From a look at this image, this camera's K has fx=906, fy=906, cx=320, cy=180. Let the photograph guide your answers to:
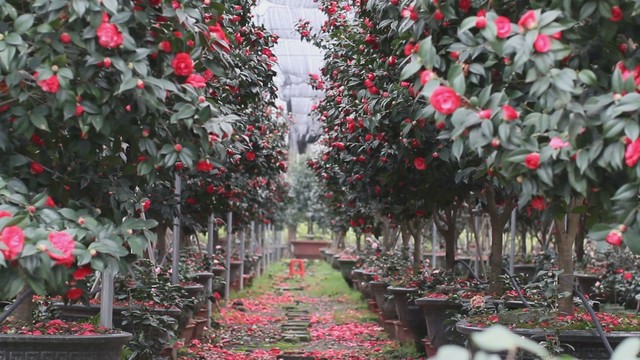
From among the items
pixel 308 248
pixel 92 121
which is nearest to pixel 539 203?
pixel 92 121

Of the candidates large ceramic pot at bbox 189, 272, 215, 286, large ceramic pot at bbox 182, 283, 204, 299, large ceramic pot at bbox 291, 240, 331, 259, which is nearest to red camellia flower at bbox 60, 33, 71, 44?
large ceramic pot at bbox 182, 283, 204, 299

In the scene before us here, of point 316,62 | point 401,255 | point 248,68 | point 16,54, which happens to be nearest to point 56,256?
point 16,54

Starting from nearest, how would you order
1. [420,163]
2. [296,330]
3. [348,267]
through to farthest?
1. [420,163]
2. [296,330]
3. [348,267]

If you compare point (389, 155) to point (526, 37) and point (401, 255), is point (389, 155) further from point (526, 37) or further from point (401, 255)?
point (401, 255)

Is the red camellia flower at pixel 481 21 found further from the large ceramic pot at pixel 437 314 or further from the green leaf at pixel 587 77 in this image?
the large ceramic pot at pixel 437 314

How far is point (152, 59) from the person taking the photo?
3.62 meters

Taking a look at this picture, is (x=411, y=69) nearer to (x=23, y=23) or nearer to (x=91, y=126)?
(x=91, y=126)

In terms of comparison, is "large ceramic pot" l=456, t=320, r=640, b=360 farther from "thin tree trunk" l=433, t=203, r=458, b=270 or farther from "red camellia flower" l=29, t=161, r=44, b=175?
"thin tree trunk" l=433, t=203, r=458, b=270

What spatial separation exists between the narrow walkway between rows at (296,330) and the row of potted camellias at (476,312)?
362 millimetres

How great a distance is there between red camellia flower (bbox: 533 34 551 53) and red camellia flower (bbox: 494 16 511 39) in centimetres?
11

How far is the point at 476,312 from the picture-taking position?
592cm

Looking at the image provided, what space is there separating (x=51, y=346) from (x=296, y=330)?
7.50m

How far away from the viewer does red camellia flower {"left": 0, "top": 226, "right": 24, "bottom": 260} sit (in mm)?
2986

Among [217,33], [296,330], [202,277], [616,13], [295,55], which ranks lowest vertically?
[296,330]
